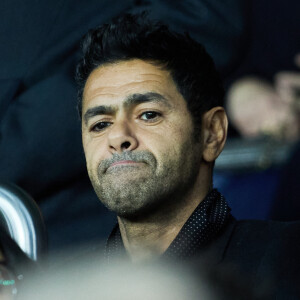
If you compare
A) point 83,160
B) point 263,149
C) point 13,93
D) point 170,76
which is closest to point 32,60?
point 13,93

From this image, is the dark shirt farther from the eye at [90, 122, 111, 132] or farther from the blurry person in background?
the blurry person in background

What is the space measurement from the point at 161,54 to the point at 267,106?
1.51ft

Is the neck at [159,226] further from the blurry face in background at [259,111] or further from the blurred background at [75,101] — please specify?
the blurry face in background at [259,111]

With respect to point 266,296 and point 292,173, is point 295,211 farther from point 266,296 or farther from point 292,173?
point 266,296

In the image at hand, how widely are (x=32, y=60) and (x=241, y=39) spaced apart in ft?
1.35

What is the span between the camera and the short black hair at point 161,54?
0.88m

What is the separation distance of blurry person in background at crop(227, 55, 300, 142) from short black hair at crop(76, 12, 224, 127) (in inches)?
14.2

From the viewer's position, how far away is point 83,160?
1.10 metres

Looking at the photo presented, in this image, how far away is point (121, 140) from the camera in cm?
80

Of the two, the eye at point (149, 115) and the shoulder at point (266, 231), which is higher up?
the eye at point (149, 115)

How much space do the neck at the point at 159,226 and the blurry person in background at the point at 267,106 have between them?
46cm

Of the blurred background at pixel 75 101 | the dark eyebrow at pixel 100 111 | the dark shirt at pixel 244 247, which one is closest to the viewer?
the dark shirt at pixel 244 247

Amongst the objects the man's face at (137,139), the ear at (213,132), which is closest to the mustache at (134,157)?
the man's face at (137,139)

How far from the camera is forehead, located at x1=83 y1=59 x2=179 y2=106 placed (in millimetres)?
853
